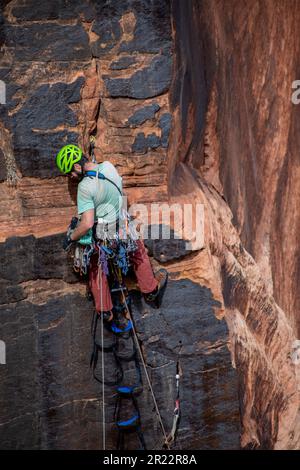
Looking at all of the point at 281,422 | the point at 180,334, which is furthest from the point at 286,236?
the point at 180,334

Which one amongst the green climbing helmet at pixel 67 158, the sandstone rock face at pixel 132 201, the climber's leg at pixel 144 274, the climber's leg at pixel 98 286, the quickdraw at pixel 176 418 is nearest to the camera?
the green climbing helmet at pixel 67 158

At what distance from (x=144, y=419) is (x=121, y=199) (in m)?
2.12

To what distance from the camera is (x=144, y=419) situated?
7430 mm

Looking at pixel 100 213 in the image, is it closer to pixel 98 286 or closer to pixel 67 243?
pixel 67 243

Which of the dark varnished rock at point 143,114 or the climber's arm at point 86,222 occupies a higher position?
the dark varnished rock at point 143,114

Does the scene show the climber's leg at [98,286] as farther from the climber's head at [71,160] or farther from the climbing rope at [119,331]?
the climber's head at [71,160]

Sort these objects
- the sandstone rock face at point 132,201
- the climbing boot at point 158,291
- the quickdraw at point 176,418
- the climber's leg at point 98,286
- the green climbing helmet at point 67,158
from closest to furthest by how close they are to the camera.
→ the green climbing helmet at point 67,158, the sandstone rock face at point 132,201, the climber's leg at point 98,286, the climbing boot at point 158,291, the quickdraw at point 176,418

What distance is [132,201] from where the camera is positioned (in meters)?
7.16

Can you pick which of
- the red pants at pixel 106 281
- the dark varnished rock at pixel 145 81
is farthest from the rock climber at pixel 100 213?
the dark varnished rock at pixel 145 81

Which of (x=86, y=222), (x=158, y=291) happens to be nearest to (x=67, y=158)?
(x=86, y=222)

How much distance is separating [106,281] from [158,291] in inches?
20.9

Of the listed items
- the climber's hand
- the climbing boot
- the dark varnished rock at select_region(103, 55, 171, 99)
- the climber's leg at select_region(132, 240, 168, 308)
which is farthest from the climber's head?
the climbing boot

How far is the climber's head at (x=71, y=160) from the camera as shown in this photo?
21.3 feet

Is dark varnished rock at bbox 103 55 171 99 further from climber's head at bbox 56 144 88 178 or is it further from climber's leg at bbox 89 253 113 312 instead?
climber's leg at bbox 89 253 113 312
